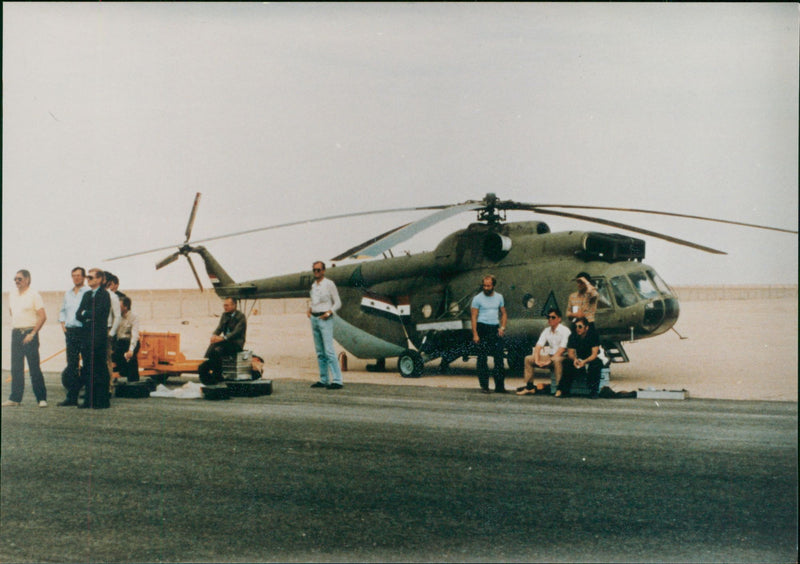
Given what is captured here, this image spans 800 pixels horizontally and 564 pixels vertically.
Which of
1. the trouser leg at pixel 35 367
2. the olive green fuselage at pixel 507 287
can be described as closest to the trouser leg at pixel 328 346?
the olive green fuselage at pixel 507 287

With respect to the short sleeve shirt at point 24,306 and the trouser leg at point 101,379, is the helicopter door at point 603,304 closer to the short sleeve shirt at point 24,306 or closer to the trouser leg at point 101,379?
the trouser leg at point 101,379

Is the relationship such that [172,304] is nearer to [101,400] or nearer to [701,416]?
[101,400]

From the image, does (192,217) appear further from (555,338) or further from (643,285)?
(643,285)

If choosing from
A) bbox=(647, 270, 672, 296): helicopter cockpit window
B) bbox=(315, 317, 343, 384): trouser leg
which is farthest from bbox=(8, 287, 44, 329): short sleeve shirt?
bbox=(647, 270, 672, 296): helicopter cockpit window

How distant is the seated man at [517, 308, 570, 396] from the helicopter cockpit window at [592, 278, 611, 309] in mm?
1485

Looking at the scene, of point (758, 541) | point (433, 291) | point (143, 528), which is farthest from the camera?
point (433, 291)

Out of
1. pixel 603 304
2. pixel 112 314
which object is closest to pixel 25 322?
pixel 112 314

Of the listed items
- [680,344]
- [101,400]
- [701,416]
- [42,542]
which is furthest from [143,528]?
[680,344]

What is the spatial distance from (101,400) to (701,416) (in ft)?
21.3

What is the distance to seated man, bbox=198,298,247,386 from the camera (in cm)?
630

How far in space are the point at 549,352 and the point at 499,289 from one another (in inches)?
98.9

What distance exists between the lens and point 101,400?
7832 millimetres

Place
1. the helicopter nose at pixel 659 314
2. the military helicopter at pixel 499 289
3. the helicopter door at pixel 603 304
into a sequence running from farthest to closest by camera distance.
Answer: the helicopter door at pixel 603 304 < the helicopter nose at pixel 659 314 < the military helicopter at pixel 499 289

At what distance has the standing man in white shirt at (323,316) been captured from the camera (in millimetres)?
6758
